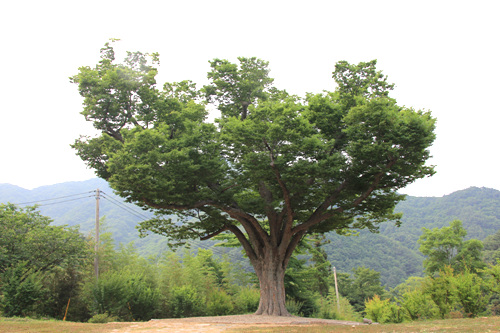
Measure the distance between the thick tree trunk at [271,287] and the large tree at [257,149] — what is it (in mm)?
43

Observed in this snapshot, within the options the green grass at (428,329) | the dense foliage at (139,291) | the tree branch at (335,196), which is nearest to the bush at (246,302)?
the dense foliage at (139,291)

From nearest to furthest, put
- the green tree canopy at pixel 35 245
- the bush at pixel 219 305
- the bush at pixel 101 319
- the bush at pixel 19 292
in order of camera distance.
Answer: the bush at pixel 19 292, the bush at pixel 101 319, the green tree canopy at pixel 35 245, the bush at pixel 219 305

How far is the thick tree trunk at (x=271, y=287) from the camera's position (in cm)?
1518

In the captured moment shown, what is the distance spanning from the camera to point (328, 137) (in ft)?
45.1

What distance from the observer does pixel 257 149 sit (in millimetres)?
12953

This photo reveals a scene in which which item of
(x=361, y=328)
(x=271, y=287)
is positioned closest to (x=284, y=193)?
(x=271, y=287)

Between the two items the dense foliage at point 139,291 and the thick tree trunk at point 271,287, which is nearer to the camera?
the dense foliage at point 139,291

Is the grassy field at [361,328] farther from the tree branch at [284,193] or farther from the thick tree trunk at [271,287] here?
the tree branch at [284,193]

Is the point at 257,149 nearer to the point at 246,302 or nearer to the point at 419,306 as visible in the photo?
the point at 419,306

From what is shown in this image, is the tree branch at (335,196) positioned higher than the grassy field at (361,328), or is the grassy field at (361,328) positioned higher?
the tree branch at (335,196)

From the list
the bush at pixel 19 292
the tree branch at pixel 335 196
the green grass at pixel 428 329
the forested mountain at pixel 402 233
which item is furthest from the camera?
the forested mountain at pixel 402 233

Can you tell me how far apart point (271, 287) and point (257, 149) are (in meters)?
6.32

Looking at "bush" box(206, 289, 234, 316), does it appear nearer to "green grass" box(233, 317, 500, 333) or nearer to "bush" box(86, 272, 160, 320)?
"bush" box(86, 272, 160, 320)

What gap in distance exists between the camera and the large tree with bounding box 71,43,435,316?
12211 mm
